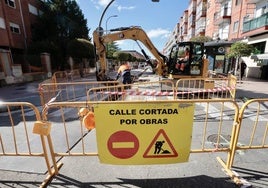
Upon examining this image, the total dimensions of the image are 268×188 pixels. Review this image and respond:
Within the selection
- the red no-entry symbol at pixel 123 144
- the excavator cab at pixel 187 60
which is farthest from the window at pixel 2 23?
the red no-entry symbol at pixel 123 144

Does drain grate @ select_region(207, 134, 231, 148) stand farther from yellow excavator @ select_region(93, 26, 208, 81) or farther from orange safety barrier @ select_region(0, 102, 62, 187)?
yellow excavator @ select_region(93, 26, 208, 81)

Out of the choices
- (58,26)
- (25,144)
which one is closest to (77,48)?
(58,26)

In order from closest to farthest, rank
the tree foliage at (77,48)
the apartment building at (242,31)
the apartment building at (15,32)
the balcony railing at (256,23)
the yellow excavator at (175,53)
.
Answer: the yellow excavator at (175,53) → the balcony railing at (256,23) → the apartment building at (15,32) → the apartment building at (242,31) → the tree foliage at (77,48)

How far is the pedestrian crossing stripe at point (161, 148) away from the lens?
2.96 metres

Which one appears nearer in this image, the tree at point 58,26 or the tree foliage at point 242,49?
the tree foliage at point 242,49

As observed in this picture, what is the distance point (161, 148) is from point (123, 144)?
2.01 ft

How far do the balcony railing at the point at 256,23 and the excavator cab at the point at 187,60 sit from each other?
35.3 feet

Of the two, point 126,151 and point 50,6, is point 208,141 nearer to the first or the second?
point 126,151

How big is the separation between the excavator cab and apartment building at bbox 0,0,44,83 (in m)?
14.2

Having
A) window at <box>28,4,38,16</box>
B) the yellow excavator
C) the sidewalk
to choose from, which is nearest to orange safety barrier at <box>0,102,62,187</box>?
the yellow excavator

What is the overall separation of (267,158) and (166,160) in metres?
2.21

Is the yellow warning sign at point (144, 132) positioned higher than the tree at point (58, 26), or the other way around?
the tree at point (58, 26)

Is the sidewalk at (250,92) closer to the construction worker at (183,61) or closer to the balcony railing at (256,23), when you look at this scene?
the construction worker at (183,61)

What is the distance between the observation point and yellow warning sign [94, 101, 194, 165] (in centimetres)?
283
